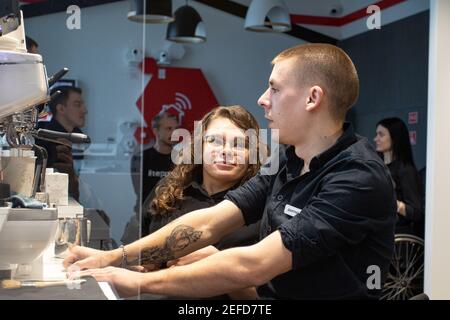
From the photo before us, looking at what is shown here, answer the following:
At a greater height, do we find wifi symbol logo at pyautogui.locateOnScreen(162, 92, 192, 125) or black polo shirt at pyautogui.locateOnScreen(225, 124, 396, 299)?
wifi symbol logo at pyautogui.locateOnScreen(162, 92, 192, 125)

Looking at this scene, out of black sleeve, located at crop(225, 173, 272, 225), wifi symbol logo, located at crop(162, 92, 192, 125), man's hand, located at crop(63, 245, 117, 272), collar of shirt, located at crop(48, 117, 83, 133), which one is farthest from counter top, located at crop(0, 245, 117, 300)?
wifi symbol logo, located at crop(162, 92, 192, 125)

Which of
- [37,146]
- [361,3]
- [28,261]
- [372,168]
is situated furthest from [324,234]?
[361,3]

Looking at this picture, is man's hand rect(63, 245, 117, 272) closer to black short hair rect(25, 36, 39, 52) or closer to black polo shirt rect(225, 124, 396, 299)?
black polo shirt rect(225, 124, 396, 299)

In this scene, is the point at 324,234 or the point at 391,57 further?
the point at 391,57

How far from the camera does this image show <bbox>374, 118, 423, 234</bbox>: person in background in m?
3.24

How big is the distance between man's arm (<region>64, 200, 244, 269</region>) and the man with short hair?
73 mm

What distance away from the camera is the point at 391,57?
3.34m

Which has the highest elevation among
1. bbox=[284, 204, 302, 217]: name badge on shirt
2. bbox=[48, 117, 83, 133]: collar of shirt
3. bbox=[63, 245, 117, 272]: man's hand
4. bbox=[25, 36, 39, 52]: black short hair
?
bbox=[25, 36, 39, 52]: black short hair

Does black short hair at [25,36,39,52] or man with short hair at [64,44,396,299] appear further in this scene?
black short hair at [25,36,39,52]

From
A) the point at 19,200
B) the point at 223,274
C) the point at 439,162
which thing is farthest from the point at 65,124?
the point at 439,162

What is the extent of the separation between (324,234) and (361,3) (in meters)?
1.59

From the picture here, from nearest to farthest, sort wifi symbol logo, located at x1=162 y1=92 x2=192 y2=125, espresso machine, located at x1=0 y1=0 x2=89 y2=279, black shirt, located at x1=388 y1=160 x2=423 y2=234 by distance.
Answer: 1. espresso machine, located at x1=0 y1=0 x2=89 y2=279
2. wifi symbol logo, located at x1=162 y1=92 x2=192 y2=125
3. black shirt, located at x1=388 y1=160 x2=423 y2=234

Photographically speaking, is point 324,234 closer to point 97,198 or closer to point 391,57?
point 97,198

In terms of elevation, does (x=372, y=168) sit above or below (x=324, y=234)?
above
